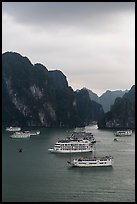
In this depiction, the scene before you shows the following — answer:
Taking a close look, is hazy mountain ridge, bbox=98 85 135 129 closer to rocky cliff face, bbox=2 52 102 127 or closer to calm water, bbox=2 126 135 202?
rocky cliff face, bbox=2 52 102 127

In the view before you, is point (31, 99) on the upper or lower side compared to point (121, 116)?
upper

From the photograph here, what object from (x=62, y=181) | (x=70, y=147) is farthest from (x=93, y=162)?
(x=70, y=147)

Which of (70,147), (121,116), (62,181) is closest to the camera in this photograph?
(62,181)

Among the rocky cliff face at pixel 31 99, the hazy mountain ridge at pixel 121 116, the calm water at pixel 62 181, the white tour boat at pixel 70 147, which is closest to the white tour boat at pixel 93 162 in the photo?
the calm water at pixel 62 181

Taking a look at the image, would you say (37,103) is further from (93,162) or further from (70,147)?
(93,162)

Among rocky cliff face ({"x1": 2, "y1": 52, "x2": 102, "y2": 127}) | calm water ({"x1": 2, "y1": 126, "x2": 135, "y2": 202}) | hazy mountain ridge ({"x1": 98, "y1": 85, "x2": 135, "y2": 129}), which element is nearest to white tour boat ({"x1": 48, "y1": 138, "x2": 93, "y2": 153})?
calm water ({"x1": 2, "y1": 126, "x2": 135, "y2": 202})

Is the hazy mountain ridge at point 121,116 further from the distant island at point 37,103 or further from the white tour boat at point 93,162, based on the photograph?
the white tour boat at point 93,162

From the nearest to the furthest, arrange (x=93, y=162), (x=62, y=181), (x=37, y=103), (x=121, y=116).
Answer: (x=62, y=181) < (x=93, y=162) < (x=121, y=116) < (x=37, y=103)

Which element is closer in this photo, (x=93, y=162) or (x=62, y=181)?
(x=62, y=181)

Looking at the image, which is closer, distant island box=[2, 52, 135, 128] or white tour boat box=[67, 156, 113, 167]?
white tour boat box=[67, 156, 113, 167]
